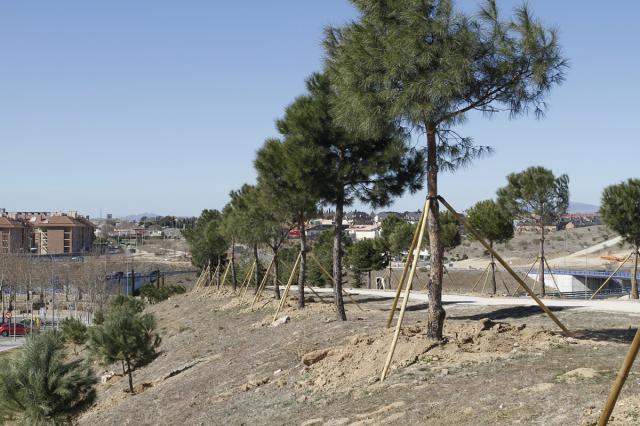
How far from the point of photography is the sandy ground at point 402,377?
9.86m

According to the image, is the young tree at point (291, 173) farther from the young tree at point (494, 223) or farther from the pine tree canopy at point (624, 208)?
the pine tree canopy at point (624, 208)

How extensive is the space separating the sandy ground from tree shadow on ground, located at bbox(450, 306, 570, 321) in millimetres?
67

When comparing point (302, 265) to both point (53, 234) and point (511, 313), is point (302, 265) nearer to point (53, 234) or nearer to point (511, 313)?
point (511, 313)

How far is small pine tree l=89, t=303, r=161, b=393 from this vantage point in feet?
76.5

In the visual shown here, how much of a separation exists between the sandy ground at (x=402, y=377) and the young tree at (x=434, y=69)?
1697mm

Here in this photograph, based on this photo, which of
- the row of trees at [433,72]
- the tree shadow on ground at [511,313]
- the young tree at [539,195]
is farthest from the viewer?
the young tree at [539,195]

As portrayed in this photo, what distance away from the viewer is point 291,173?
22.2 metres

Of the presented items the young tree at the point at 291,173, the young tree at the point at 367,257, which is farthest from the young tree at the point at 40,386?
the young tree at the point at 367,257

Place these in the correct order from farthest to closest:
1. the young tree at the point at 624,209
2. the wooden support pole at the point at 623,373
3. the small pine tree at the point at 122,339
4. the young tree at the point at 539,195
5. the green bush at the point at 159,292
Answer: the green bush at the point at 159,292
the young tree at the point at 539,195
the young tree at the point at 624,209
the small pine tree at the point at 122,339
the wooden support pole at the point at 623,373

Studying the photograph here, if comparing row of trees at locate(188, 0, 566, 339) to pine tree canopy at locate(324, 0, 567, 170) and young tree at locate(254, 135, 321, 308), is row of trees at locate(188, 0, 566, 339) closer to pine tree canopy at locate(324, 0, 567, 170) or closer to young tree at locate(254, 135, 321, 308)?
pine tree canopy at locate(324, 0, 567, 170)

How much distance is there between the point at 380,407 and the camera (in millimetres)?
11109

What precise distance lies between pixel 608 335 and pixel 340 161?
10.8m

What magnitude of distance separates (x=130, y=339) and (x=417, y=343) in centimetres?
1302

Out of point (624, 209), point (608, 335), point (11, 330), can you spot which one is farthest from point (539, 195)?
point (11, 330)
